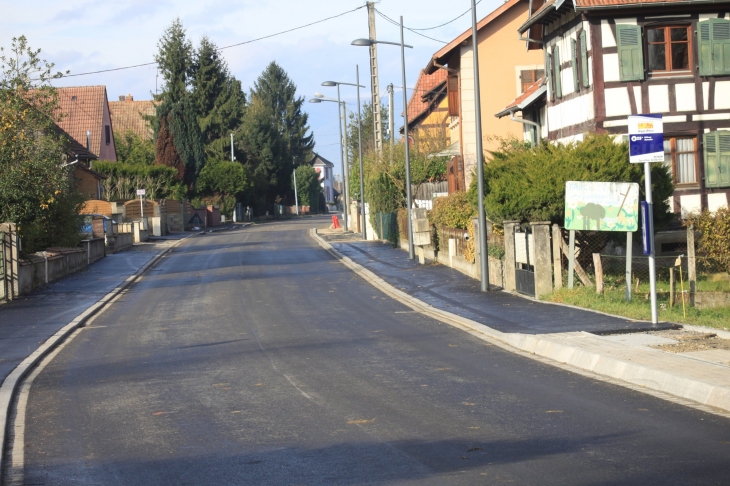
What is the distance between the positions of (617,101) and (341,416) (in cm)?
1807

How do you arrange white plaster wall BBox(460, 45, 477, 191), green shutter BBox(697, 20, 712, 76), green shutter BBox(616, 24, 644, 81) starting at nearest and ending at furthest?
green shutter BBox(616, 24, 644, 81) < green shutter BBox(697, 20, 712, 76) < white plaster wall BBox(460, 45, 477, 191)

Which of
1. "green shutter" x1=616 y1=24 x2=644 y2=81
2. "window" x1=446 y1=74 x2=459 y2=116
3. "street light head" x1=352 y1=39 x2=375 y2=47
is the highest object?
"street light head" x1=352 y1=39 x2=375 y2=47

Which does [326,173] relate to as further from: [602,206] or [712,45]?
[602,206]

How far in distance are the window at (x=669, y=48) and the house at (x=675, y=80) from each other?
0.03m

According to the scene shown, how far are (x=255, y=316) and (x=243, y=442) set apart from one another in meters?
10.4

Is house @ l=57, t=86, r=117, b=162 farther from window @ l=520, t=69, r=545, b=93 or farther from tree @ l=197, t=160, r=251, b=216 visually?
window @ l=520, t=69, r=545, b=93

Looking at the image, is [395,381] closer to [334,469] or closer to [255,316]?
[334,469]

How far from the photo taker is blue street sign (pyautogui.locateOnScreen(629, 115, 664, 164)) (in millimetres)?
12773

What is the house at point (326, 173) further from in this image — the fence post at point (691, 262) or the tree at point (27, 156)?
the fence post at point (691, 262)

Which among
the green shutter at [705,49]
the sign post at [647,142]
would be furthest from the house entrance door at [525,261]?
the green shutter at [705,49]

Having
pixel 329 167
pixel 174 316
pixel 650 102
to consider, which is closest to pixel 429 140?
pixel 650 102

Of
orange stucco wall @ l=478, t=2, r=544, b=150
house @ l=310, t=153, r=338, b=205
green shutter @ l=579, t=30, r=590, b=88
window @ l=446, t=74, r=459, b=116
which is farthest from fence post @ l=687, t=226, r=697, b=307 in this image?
house @ l=310, t=153, r=338, b=205

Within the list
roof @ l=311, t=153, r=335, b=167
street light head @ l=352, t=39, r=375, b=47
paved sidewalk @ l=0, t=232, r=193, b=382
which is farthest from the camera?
roof @ l=311, t=153, r=335, b=167

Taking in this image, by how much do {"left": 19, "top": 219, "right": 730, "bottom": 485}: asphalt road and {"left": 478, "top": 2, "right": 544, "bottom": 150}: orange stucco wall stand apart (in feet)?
79.6
